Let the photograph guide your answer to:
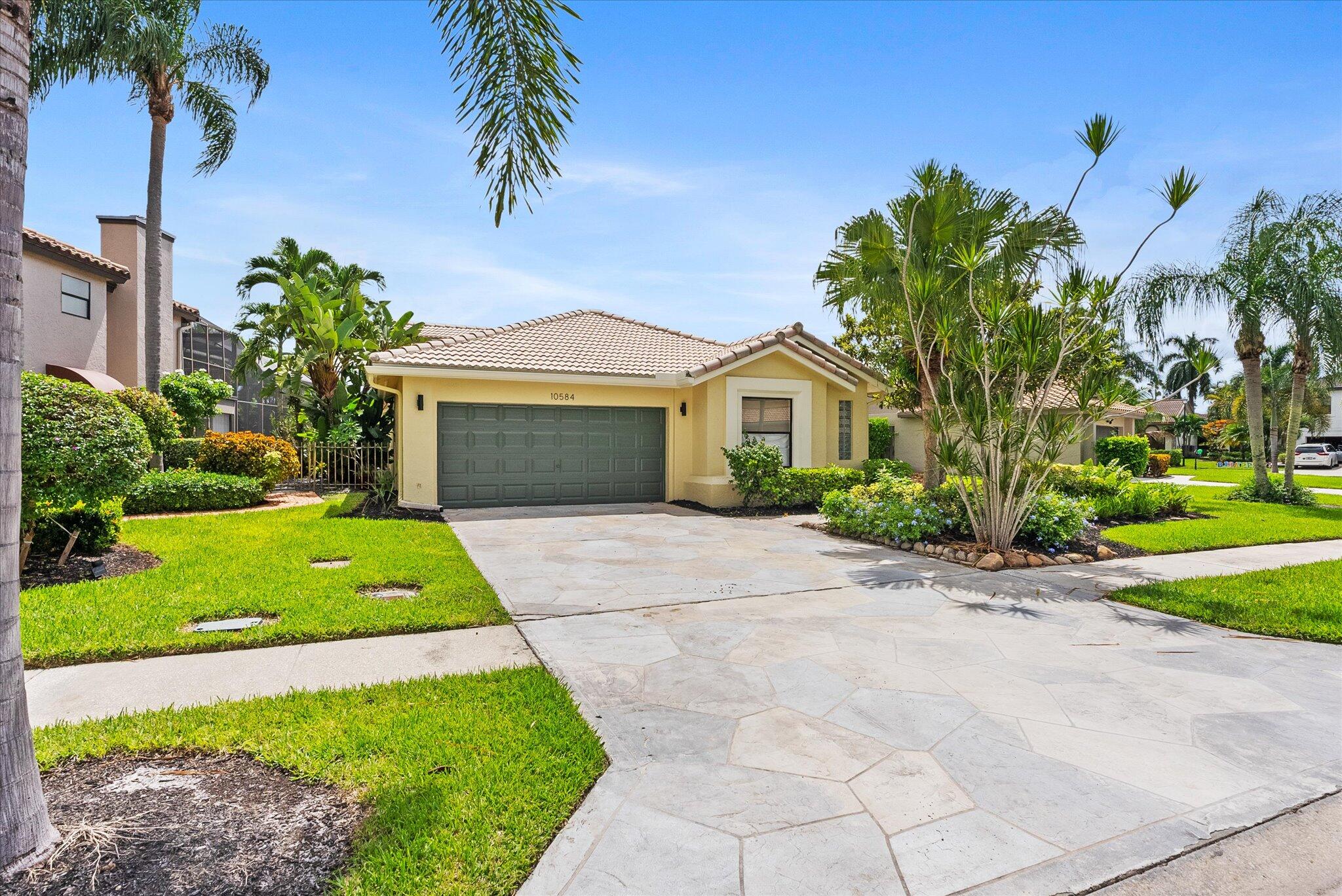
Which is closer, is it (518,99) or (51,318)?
(518,99)

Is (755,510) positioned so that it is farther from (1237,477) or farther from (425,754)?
(1237,477)

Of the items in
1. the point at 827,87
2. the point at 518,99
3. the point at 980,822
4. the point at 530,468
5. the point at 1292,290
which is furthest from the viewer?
the point at 1292,290

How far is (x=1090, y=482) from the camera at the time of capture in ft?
46.9

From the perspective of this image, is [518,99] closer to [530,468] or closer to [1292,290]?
[530,468]

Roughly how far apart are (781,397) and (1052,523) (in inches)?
280

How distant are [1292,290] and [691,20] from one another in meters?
17.1

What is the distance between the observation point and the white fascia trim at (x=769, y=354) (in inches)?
572

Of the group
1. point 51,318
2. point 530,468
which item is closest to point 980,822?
point 530,468

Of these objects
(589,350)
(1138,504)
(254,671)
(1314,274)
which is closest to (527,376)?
(589,350)

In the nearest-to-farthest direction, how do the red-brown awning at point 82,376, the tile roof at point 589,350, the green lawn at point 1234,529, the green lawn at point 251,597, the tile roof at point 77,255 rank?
1. the green lawn at point 251,597
2. the green lawn at point 1234,529
3. the tile roof at point 589,350
4. the tile roof at point 77,255
5. the red-brown awning at point 82,376

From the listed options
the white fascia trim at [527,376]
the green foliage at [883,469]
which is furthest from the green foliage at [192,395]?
the green foliage at [883,469]

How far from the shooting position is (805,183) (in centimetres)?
1100

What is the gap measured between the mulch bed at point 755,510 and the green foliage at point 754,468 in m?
0.31

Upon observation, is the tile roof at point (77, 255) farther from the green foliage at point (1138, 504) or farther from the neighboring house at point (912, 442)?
the green foliage at point (1138, 504)
